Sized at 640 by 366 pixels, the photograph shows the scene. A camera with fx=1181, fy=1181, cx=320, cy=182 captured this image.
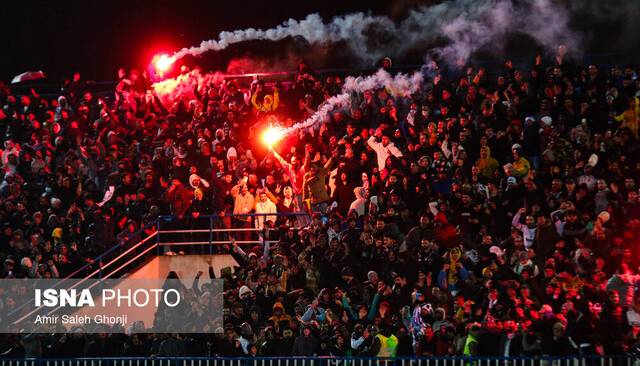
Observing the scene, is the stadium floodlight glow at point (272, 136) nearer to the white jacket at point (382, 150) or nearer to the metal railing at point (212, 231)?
the metal railing at point (212, 231)

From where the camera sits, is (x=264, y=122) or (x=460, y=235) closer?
(x=460, y=235)

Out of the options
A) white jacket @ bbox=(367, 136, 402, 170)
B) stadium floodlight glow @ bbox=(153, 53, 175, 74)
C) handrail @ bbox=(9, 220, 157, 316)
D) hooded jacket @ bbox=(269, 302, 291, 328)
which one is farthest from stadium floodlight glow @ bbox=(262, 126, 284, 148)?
stadium floodlight glow @ bbox=(153, 53, 175, 74)

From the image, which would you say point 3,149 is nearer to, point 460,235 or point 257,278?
point 257,278

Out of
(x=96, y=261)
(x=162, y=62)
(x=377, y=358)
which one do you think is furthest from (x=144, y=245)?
(x=377, y=358)

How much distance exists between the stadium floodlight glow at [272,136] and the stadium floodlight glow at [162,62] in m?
4.67

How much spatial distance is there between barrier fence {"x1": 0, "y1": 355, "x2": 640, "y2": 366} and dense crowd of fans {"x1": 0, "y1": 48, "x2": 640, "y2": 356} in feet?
1.13

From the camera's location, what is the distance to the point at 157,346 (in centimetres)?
1805

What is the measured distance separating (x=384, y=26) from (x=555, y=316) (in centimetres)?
987

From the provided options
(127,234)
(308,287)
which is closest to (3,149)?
(127,234)

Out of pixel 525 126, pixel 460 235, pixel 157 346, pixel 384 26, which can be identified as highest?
pixel 384 26

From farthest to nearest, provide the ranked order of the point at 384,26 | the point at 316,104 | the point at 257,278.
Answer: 1. the point at 384,26
2. the point at 316,104
3. the point at 257,278

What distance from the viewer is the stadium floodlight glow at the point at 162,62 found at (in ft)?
83.5

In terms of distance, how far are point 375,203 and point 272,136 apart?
346cm

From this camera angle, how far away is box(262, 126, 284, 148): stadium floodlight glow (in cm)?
2139
